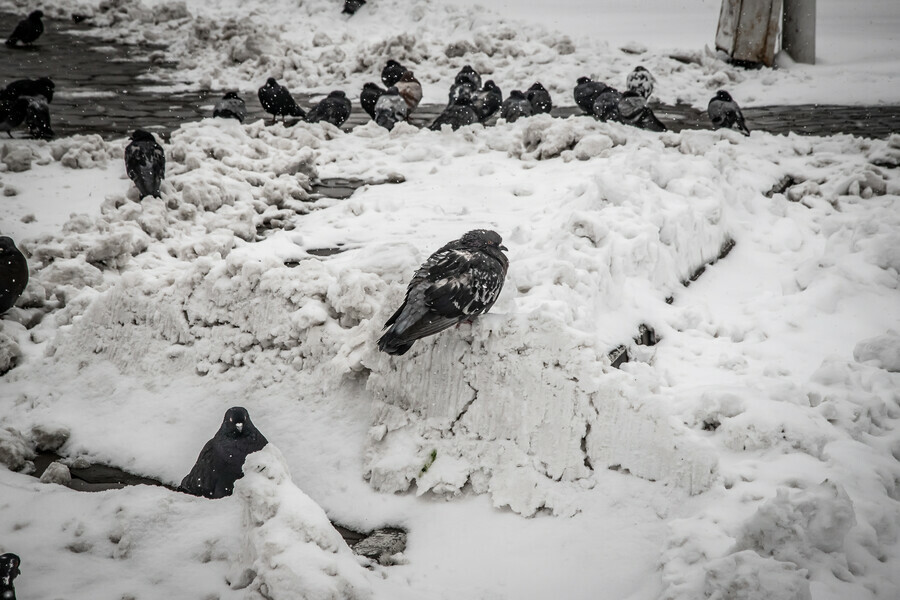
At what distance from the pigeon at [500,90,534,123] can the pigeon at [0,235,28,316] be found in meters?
5.28

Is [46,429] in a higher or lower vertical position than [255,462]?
lower

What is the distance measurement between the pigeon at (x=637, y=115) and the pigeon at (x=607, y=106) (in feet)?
0.18

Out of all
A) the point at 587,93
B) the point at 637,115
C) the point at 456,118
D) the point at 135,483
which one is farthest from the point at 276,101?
the point at 135,483

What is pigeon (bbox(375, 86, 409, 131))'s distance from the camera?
8.16m

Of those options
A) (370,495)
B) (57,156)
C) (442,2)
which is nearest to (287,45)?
(442,2)

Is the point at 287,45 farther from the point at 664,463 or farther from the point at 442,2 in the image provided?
the point at 664,463

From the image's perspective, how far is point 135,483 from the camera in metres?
3.56

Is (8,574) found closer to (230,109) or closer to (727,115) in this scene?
(230,109)

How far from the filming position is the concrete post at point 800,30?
35.1 feet

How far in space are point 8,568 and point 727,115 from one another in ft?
24.4

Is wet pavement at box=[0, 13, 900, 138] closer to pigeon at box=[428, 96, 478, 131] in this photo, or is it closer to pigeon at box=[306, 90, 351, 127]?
pigeon at box=[306, 90, 351, 127]

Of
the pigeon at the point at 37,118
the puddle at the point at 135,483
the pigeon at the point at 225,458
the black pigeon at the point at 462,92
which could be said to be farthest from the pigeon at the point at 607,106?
the puddle at the point at 135,483

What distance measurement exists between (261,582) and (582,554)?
1204 mm

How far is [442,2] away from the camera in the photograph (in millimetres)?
13484
